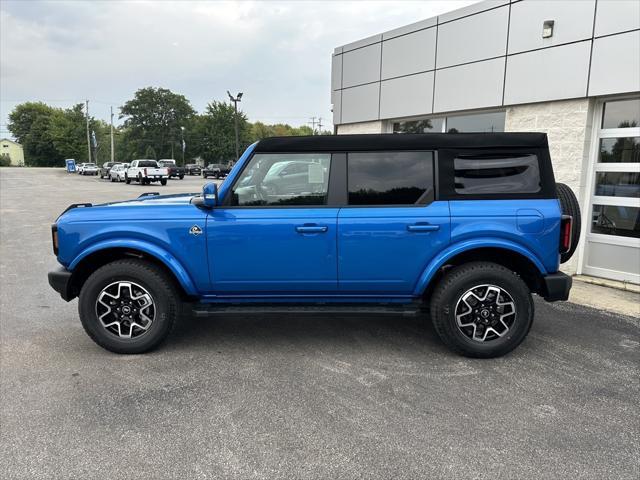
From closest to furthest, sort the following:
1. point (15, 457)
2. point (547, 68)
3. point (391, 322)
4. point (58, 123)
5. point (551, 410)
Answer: point (15, 457)
point (551, 410)
point (391, 322)
point (547, 68)
point (58, 123)

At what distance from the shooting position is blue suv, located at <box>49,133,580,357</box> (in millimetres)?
3820

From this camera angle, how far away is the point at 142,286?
3904 mm

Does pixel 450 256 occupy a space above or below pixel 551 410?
above

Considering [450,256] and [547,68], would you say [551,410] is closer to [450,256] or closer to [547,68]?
[450,256]

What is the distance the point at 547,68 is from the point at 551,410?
18.3ft

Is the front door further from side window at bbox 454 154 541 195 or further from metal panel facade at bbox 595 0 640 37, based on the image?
metal panel facade at bbox 595 0 640 37

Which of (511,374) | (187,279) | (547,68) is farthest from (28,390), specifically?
(547,68)

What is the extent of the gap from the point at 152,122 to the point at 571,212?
9234 cm

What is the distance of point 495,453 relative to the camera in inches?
105

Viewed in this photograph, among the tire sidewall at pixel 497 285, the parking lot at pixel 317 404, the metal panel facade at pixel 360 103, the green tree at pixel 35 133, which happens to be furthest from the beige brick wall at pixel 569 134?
the green tree at pixel 35 133

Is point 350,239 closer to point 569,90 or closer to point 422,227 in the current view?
point 422,227

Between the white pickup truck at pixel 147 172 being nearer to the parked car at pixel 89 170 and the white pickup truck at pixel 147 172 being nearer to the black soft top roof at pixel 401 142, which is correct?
the parked car at pixel 89 170

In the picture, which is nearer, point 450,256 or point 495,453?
point 495,453

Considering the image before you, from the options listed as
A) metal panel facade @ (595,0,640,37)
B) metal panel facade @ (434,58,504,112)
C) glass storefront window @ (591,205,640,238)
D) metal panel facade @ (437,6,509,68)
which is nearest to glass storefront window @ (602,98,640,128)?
metal panel facade @ (595,0,640,37)
